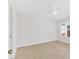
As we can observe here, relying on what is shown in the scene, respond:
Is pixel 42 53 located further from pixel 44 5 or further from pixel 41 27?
pixel 41 27

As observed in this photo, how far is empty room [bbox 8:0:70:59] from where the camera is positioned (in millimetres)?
4762

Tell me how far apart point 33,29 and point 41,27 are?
100 cm

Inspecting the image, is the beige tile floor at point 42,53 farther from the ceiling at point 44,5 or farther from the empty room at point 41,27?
the ceiling at point 44,5

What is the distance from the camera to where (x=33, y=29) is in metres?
7.11

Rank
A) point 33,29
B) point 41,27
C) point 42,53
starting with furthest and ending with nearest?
point 41,27
point 33,29
point 42,53

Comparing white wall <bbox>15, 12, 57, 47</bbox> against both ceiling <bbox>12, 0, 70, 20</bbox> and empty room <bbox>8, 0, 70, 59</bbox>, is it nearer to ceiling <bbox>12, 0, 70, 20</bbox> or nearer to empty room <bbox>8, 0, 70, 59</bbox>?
empty room <bbox>8, 0, 70, 59</bbox>

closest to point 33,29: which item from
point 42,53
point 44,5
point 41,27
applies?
point 41,27

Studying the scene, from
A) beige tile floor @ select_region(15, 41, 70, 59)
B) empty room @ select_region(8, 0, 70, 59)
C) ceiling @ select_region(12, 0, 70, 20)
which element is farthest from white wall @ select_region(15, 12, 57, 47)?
beige tile floor @ select_region(15, 41, 70, 59)

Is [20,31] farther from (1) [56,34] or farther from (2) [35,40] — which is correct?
(1) [56,34]

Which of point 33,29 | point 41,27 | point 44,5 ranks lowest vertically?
point 33,29

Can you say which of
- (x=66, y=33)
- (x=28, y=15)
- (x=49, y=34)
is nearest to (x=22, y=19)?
(x=28, y=15)

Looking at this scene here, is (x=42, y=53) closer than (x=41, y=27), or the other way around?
(x=42, y=53)
